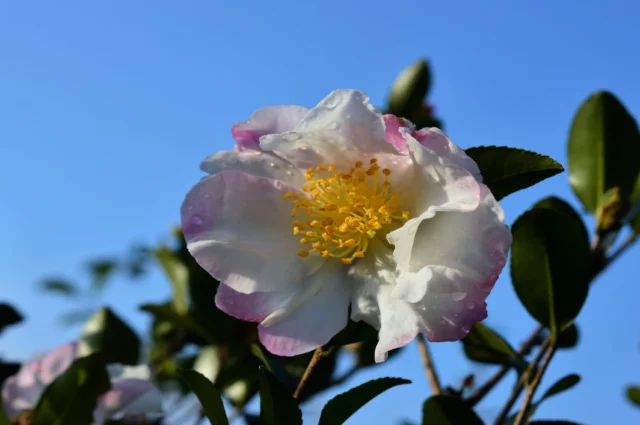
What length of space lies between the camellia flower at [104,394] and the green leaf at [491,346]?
27.9 inches

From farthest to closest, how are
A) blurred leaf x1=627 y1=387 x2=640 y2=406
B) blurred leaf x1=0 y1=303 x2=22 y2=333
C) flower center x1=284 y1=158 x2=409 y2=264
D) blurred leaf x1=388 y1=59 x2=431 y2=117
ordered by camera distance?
blurred leaf x1=388 y1=59 x2=431 y2=117
blurred leaf x1=627 y1=387 x2=640 y2=406
blurred leaf x1=0 y1=303 x2=22 y2=333
flower center x1=284 y1=158 x2=409 y2=264

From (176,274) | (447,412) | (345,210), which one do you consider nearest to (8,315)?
(176,274)

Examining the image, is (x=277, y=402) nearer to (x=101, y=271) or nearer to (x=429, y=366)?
(x=429, y=366)

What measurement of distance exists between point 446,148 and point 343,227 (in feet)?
0.92

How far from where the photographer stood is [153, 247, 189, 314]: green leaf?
1969mm

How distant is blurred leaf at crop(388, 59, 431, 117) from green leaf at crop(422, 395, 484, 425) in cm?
100

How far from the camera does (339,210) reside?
3.80 feet

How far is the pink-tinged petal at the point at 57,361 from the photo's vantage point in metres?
1.69

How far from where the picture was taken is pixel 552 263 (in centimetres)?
111

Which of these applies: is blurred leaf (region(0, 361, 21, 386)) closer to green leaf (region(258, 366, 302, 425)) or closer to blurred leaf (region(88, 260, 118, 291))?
green leaf (region(258, 366, 302, 425))

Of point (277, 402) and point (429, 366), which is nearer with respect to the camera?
point (277, 402)

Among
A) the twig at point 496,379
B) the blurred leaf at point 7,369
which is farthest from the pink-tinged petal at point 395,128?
the blurred leaf at point 7,369

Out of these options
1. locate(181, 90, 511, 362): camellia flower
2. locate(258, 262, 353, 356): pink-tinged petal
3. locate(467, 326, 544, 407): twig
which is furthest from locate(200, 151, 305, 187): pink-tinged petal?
locate(467, 326, 544, 407): twig

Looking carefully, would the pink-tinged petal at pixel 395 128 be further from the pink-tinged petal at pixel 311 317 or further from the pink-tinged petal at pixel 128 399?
the pink-tinged petal at pixel 128 399
